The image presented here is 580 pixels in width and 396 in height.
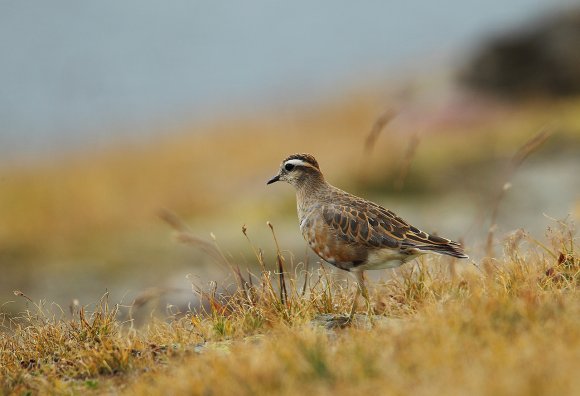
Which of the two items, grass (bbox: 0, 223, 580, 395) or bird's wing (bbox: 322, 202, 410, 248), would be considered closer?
grass (bbox: 0, 223, 580, 395)

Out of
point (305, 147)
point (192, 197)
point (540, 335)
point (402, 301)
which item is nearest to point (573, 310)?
point (540, 335)

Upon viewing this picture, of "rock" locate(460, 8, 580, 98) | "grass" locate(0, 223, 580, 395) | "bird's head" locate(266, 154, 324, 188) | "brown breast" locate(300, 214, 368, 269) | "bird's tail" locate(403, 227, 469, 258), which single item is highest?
"rock" locate(460, 8, 580, 98)

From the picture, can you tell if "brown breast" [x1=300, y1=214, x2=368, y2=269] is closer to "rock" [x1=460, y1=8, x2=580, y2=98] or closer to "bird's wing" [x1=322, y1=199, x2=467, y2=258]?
"bird's wing" [x1=322, y1=199, x2=467, y2=258]

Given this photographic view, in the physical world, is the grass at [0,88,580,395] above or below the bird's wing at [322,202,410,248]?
below

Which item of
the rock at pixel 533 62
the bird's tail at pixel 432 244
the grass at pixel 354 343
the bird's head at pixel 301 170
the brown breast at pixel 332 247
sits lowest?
the grass at pixel 354 343

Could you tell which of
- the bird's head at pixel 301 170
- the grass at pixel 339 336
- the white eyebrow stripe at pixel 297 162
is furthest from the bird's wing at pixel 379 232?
the white eyebrow stripe at pixel 297 162

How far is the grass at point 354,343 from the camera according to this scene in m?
5.38

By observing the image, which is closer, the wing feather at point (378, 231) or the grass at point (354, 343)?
the grass at point (354, 343)

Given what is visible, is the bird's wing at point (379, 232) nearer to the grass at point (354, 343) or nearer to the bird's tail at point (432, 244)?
the bird's tail at point (432, 244)

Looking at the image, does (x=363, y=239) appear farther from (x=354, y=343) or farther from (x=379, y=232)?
(x=354, y=343)

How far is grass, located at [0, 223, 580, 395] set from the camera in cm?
538

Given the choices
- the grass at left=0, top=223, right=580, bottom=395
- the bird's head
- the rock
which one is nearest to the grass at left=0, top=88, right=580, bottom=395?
the grass at left=0, top=223, right=580, bottom=395

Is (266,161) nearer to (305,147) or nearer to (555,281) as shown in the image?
(305,147)

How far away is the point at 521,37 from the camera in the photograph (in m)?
27.2
